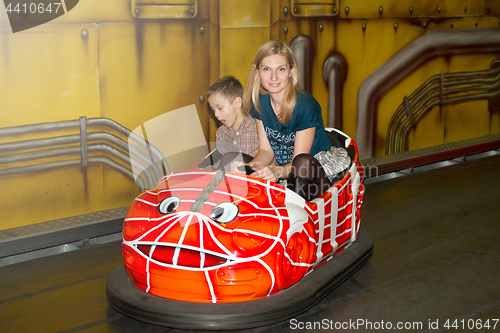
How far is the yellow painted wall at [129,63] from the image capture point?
5.88 feet

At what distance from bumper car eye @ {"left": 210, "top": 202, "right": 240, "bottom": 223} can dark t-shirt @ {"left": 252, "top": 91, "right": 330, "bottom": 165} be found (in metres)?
0.41

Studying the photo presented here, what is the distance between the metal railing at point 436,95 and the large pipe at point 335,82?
42 centimetres

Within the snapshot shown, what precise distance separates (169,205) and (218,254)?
0.68ft

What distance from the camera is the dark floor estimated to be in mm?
1327

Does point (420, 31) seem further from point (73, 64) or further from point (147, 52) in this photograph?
point (73, 64)

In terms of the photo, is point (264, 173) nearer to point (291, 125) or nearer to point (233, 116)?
point (291, 125)

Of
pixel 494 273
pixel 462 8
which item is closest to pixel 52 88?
pixel 494 273

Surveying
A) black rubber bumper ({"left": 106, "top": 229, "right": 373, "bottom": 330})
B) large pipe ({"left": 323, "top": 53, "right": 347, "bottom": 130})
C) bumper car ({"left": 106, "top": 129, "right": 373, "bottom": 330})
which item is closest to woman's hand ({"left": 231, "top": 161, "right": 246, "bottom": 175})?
bumper car ({"left": 106, "top": 129, "right": 373, "bottom": 330})

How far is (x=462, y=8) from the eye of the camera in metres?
3.05

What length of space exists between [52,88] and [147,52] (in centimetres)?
41

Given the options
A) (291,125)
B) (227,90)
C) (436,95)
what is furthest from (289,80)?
(436,95)

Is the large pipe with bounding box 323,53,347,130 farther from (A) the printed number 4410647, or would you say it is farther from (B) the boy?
(A) the printed number 4410647

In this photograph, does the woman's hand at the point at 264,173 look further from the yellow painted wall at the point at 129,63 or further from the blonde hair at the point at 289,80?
the yellow painted wall at the point at 129,63

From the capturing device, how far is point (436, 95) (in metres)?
3.07
